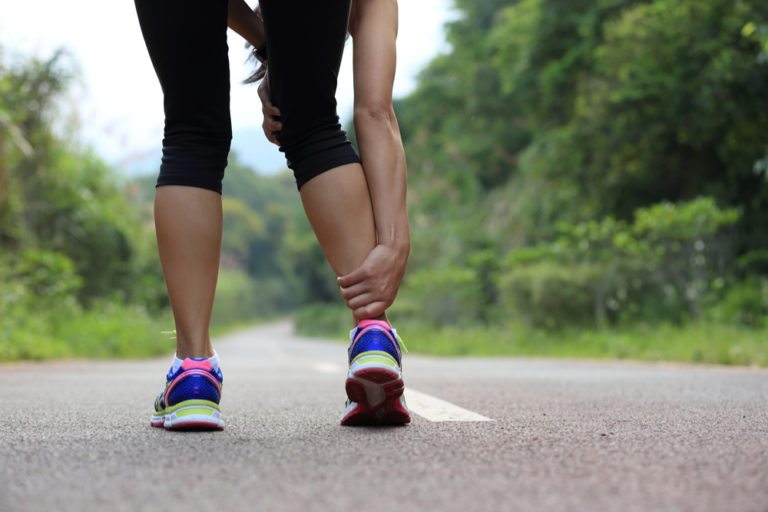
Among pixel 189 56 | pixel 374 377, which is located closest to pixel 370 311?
pixel 374 377

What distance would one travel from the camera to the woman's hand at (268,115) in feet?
7.41

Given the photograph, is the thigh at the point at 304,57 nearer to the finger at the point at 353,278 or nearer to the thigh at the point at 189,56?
the thigh at the point at 189,56

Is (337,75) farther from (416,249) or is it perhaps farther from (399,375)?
(416,249)

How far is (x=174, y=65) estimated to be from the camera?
2.16 metres

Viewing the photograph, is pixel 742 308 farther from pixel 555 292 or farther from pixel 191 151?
pixel 191 151

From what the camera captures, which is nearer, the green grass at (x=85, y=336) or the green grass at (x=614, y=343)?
the green grass at (x=614, y=343)

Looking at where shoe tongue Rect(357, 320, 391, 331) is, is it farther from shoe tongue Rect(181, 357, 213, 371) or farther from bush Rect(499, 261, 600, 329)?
bush Rect(499, 261, 600, 329)

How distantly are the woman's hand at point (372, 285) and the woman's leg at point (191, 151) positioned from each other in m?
0.36

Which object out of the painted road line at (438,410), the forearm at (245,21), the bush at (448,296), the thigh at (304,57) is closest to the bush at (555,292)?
the bush at (448,296)

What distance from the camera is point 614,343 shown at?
37.7ft

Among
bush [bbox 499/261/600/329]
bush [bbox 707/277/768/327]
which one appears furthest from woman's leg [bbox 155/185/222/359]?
bush [bbox 499/261/600/329]

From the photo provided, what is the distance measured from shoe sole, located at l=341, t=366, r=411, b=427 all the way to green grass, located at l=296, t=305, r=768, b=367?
543 cm

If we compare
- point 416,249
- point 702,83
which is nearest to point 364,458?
point 702,83

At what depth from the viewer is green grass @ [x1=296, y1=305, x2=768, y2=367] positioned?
7785 mm
